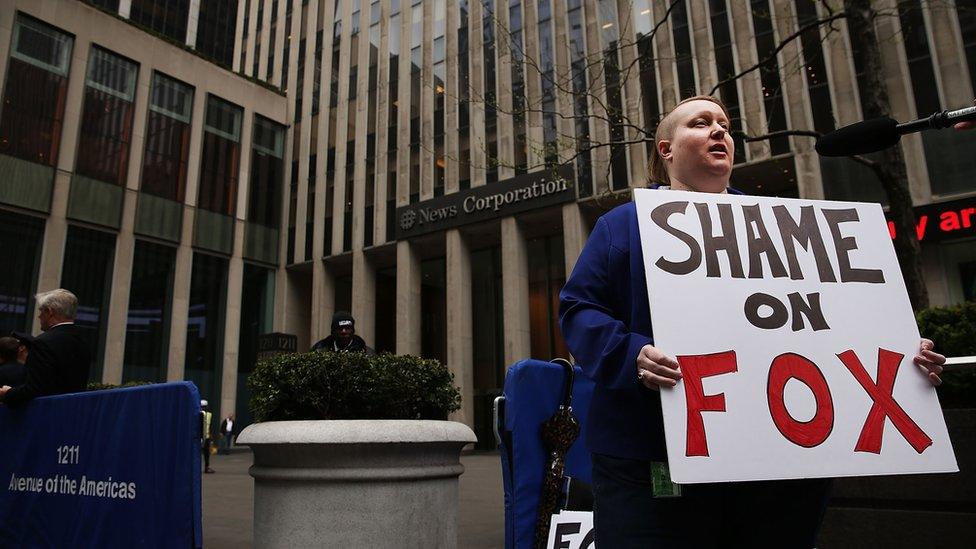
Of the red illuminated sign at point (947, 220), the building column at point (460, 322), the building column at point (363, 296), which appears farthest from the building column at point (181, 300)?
the red illuminated sign at point (947, 220)

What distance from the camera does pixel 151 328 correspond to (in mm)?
26062

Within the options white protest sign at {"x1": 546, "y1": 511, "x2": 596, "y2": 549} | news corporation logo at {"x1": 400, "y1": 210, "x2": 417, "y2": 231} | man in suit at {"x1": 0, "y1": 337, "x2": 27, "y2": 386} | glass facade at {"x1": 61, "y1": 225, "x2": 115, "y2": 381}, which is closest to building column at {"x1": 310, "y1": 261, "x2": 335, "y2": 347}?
news corporation logo at {"x1": 400, "y1": 210, "x2": 417, "y2": 231}

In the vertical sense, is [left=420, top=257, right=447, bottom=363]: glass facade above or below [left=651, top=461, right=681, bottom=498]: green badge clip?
above

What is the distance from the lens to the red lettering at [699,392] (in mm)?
1515

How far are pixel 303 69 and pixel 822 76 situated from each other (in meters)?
24.9

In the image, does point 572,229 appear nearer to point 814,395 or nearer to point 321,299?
point 321,299

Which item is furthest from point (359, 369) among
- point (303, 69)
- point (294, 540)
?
point (303, 69)

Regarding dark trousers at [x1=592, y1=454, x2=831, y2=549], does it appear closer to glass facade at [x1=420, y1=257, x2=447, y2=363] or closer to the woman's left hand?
the woman's left hand

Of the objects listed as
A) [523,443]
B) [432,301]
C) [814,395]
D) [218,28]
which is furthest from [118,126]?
[814,395]

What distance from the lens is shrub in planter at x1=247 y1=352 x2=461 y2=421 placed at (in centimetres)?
468

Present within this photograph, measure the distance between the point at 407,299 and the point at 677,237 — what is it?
25.8 m

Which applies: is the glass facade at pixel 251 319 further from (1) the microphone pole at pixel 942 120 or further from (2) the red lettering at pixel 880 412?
(2) the red lettering at pixel 880 412

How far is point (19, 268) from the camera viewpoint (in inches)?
894

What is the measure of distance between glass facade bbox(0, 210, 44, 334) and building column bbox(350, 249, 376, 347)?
1195 cm
